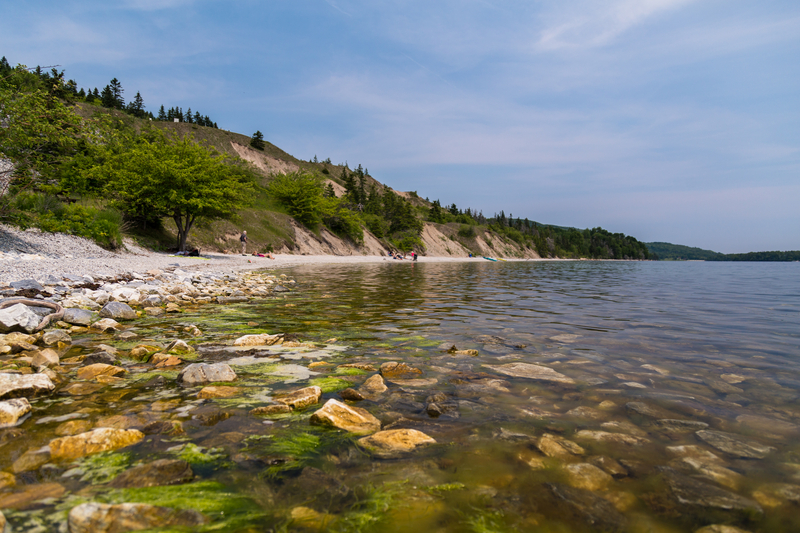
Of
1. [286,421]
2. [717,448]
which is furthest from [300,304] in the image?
[717,448]

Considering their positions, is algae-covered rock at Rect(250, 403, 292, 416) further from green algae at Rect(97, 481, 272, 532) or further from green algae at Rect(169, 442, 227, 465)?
green algae at Rect(97, 481, 272, 532)

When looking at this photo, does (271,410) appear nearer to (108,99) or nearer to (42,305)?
(42,305)

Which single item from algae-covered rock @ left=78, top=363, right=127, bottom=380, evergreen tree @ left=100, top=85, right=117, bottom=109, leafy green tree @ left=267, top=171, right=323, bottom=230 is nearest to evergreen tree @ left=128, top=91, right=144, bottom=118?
evergreen tree @ left=100, top=85, right=117, bottom=109

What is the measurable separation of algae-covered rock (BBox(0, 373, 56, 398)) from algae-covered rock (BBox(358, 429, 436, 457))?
3.15 meters

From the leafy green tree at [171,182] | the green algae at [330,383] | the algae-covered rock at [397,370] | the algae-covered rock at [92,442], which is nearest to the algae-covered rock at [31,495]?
the algae-covered rock at [92,442]

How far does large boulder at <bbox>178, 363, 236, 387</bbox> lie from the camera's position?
4.12 meters

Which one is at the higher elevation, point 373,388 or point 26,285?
point 26,285

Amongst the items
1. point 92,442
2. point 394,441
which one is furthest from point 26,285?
point 394,441

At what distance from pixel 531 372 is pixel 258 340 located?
4.09 metres

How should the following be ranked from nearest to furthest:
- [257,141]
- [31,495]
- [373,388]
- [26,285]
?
[31,495] < [373,388] < [26,285] < [257,141]

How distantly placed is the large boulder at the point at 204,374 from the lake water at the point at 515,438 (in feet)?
0.69

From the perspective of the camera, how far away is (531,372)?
4801 mm

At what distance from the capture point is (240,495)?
2234 millimetres

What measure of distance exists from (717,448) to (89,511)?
4172 millimetres
